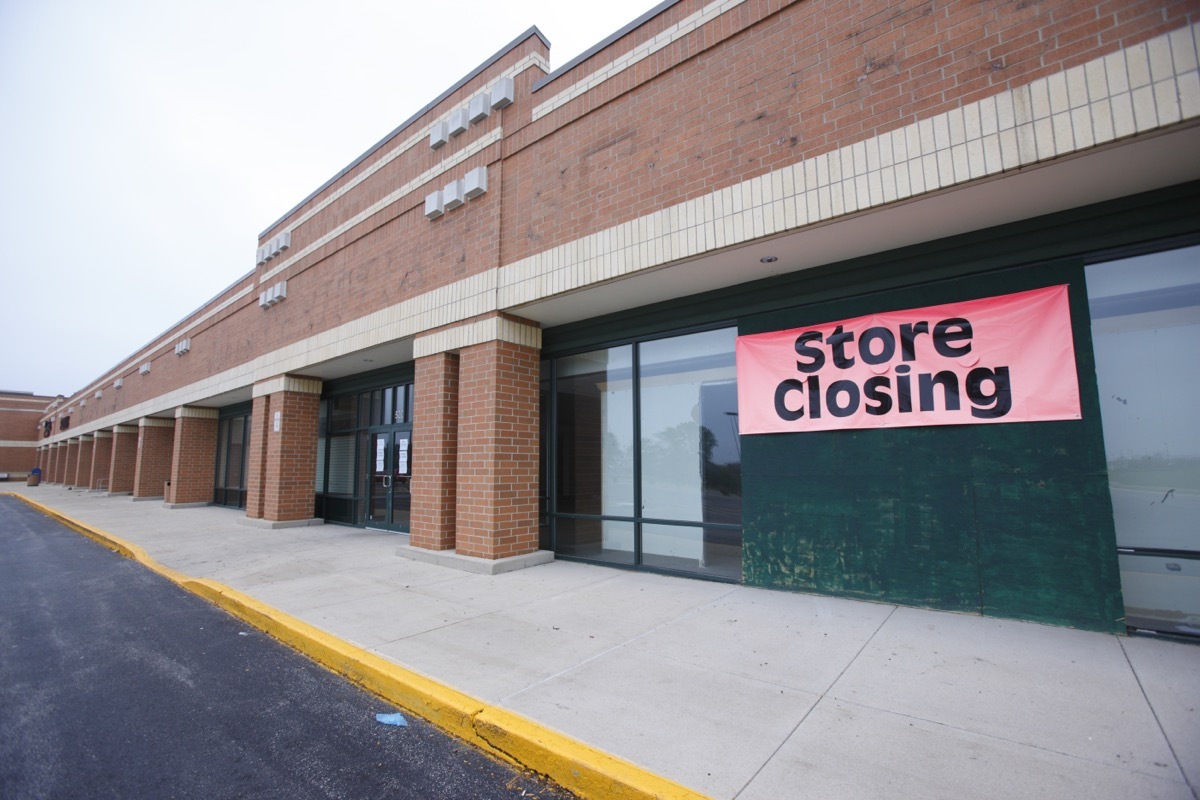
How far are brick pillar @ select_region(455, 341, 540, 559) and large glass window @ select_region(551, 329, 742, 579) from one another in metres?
0.59

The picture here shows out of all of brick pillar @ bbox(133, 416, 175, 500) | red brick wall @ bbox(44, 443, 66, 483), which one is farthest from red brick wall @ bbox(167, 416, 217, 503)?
red brick wall @ bbox(44, 443, 66, 483)

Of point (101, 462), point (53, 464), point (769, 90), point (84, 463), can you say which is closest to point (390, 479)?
point (769, 90)

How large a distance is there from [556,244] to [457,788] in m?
6.24

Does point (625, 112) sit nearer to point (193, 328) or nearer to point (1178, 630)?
point (1178, 630)

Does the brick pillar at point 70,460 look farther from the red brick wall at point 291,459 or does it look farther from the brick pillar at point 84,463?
the red brick wall at point 291,459

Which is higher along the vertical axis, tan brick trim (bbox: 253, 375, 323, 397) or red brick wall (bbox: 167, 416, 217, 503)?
tan brick trim (bbox: 253, 375, 323, 397)

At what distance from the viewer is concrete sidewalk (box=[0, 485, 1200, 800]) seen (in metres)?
2.82

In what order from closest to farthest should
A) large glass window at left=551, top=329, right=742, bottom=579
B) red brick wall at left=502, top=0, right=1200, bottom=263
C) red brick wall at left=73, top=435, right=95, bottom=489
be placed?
red brick wall at left=502, top=0, right=1200, bottom=263
large glass window at left=551, top=329, right=742, bottom=579
red brick wall at left=73, top=435, right=95, bottom=489

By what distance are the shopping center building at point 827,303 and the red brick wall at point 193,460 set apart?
46.9ft

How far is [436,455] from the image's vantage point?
906 cm

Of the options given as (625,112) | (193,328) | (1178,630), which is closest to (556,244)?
(625,112)

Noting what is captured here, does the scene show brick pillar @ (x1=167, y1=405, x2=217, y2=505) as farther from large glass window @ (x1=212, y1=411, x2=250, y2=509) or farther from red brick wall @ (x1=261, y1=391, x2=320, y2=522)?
red brick wall @ (x1=261, y1=391, x2=320, y2=522)

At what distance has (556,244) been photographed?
25.0 feet

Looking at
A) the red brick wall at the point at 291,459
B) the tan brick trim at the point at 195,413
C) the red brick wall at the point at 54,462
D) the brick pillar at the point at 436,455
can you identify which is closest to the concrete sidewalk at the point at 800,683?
the brick pillar at the point at 436,455
